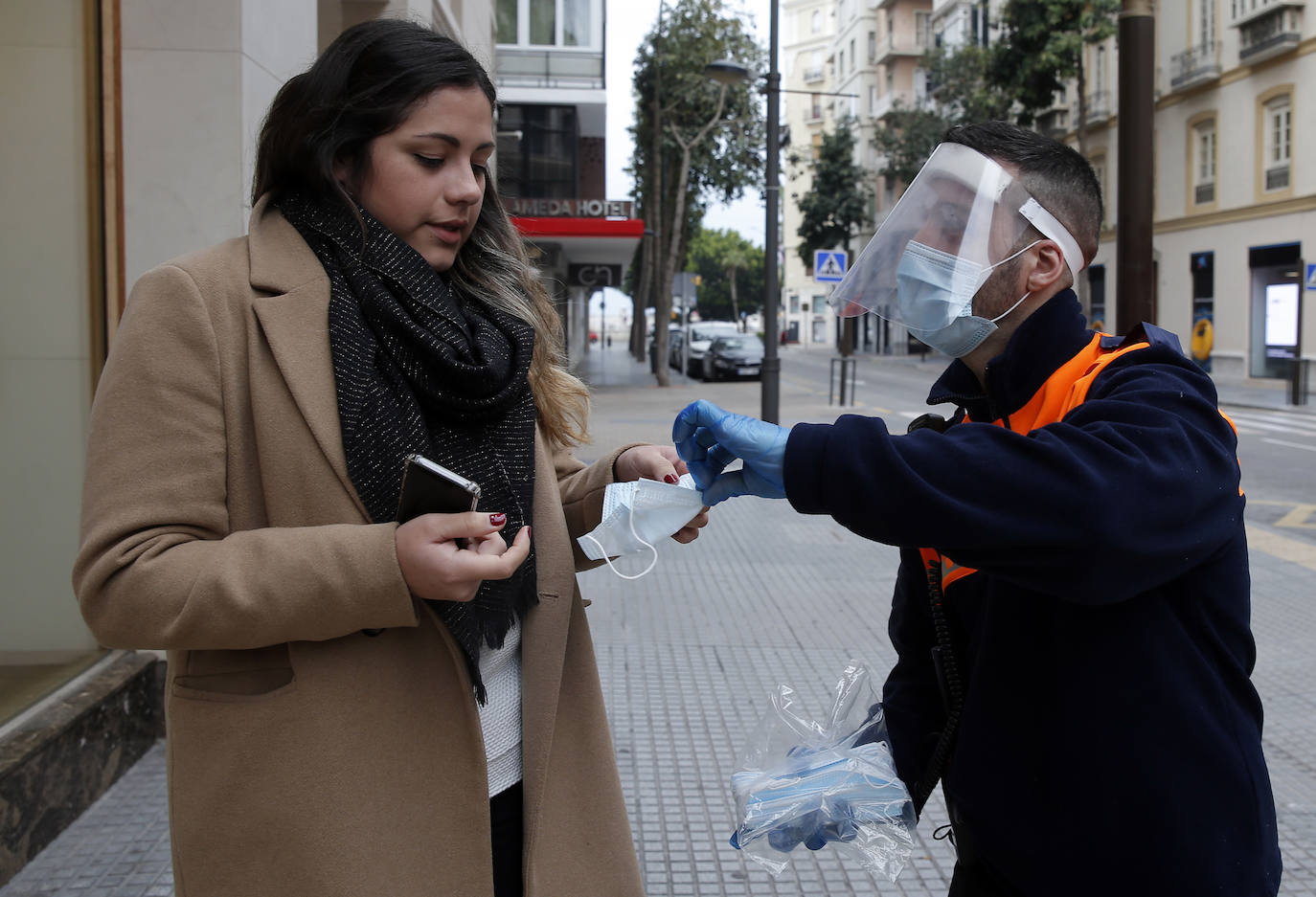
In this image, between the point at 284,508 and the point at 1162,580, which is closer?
the point at 1162,580

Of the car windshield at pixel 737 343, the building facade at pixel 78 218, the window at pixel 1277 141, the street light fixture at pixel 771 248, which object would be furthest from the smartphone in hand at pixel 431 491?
the car windshield at pixel 737 343

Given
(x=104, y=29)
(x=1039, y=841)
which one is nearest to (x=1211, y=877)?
(x=1039, y=841)

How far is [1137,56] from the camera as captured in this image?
5.47 meters

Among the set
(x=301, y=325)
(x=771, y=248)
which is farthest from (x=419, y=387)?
(x=771, y=248)

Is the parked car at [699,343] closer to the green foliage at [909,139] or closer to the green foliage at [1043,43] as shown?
the green foliage at [1043,43]

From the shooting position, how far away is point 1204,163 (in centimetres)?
2983

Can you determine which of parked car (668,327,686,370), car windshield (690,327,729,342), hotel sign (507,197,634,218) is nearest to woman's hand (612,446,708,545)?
hotel sign (507,197,634,218)

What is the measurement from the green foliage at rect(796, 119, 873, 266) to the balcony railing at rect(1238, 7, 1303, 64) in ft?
76.2

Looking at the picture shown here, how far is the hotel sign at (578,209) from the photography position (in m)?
22.4

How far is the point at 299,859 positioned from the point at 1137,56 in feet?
17.7

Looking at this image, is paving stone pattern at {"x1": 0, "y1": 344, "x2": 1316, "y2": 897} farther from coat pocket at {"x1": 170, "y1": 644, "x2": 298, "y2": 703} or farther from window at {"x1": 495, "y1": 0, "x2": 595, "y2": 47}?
window at {"x1": 495, "y1": 0, "x2": 595, "y2": 47}

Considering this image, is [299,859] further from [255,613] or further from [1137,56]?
[1137,56]

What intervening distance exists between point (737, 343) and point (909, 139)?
53.6ft

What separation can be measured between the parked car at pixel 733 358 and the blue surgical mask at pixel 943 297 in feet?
95.1
